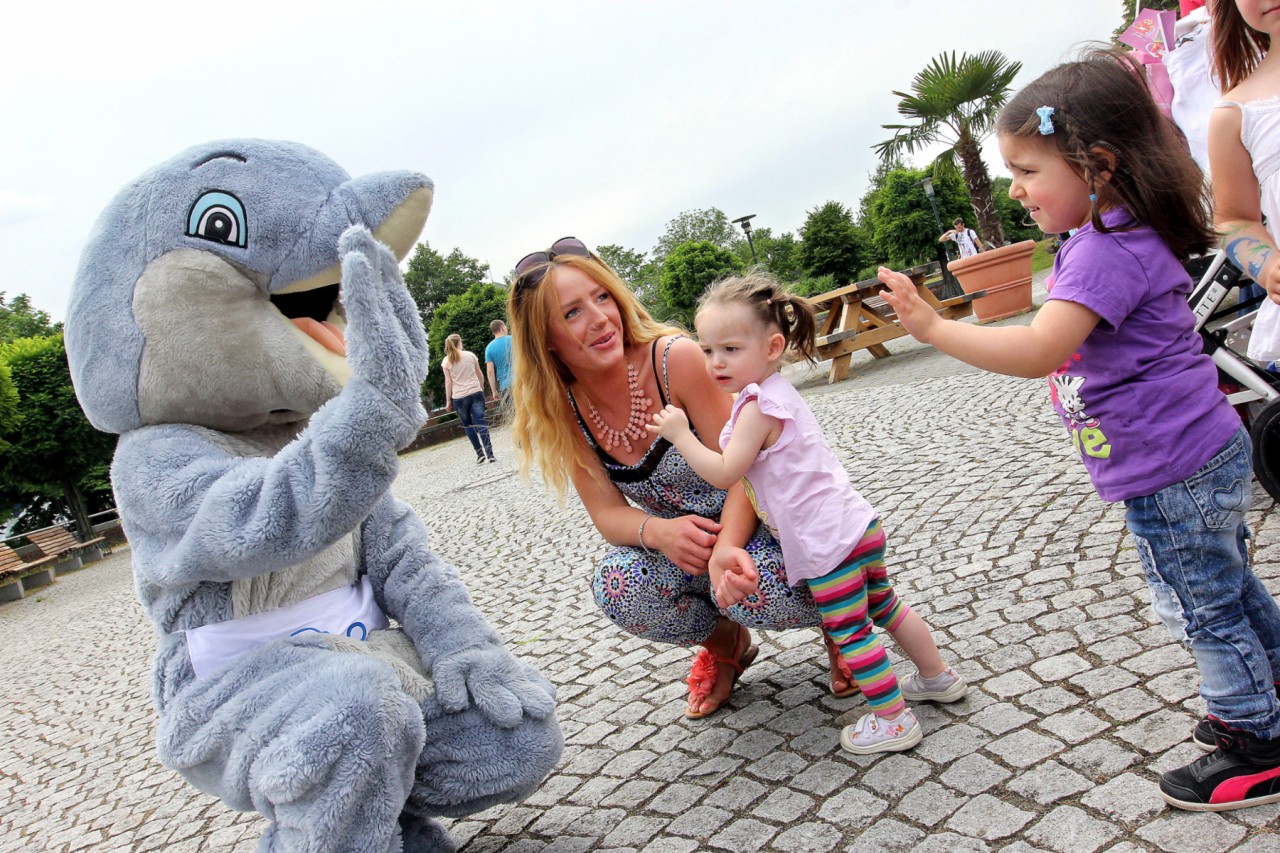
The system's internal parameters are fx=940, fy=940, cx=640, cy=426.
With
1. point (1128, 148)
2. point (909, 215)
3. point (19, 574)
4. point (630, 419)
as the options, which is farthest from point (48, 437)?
point (909, 215)

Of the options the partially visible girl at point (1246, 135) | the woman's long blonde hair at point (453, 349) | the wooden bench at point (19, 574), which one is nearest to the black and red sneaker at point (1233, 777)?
the partially visible girl at point (1246, 135)

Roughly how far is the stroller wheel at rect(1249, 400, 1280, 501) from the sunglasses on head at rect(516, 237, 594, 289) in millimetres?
2319

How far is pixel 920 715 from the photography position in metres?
2.71

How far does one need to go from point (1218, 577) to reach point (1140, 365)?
0.47 meters

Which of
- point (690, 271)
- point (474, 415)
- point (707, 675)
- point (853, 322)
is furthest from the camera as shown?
point (690, 271)

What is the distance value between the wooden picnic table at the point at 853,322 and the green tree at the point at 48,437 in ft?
48.7

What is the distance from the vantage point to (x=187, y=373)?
7.12ft

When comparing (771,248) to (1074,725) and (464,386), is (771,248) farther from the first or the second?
(1074,725)

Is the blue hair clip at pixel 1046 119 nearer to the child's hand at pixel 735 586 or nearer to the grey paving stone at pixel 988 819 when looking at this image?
the child's hand at pixel 735 586

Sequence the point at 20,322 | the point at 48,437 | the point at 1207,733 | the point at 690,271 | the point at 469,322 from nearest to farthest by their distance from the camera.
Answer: the point at 1207,733 < the point at 48,437 < the point at 690,271 < the point at 469,322 < the point at 20,322

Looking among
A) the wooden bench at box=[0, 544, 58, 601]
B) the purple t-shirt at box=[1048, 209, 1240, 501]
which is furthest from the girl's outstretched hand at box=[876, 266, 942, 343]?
the wooden bench at box=[0, 544, 58, 601]

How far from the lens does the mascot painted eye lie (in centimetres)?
219

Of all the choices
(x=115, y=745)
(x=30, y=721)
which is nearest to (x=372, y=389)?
(x=115, y=745)

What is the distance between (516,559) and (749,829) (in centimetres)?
424
